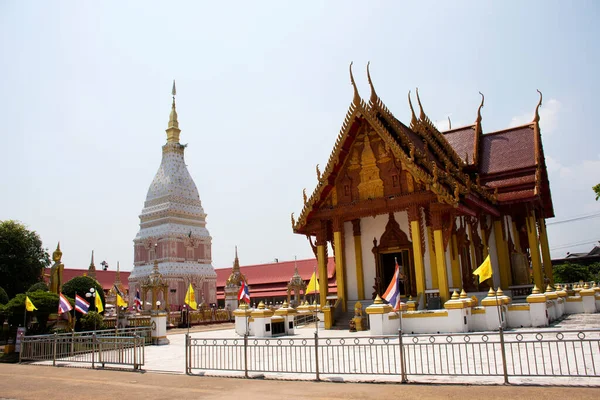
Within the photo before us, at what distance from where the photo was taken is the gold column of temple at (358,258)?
Result: 1894cm

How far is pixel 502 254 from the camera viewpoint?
2012cm

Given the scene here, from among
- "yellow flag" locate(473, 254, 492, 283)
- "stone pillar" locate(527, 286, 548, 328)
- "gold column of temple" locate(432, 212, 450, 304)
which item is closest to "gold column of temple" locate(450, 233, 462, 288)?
"gold column of temple" locate(432, 212, 450, 304)

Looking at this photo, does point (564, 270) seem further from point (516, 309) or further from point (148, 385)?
point (148, 385)

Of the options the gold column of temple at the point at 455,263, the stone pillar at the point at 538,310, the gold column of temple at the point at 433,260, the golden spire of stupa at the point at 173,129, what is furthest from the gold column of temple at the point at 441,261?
the golden spire of stupa at the point at 173,129

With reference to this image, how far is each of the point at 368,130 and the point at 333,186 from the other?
2403 millimetres

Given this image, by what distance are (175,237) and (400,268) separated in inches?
1226

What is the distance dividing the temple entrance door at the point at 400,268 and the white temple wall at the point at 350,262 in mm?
1120

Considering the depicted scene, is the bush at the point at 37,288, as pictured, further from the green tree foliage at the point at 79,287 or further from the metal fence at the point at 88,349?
the metal fence at the point at 88,349

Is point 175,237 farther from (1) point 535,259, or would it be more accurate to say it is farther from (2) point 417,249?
(1) point 535,259

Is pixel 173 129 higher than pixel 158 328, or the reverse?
pixel 173 129

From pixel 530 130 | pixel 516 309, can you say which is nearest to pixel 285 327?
pixel 516 309

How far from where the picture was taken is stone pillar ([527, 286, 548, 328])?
547 inches

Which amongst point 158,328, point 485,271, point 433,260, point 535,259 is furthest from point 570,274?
point 485,271

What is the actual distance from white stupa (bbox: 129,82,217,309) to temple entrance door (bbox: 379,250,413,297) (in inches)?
1087
